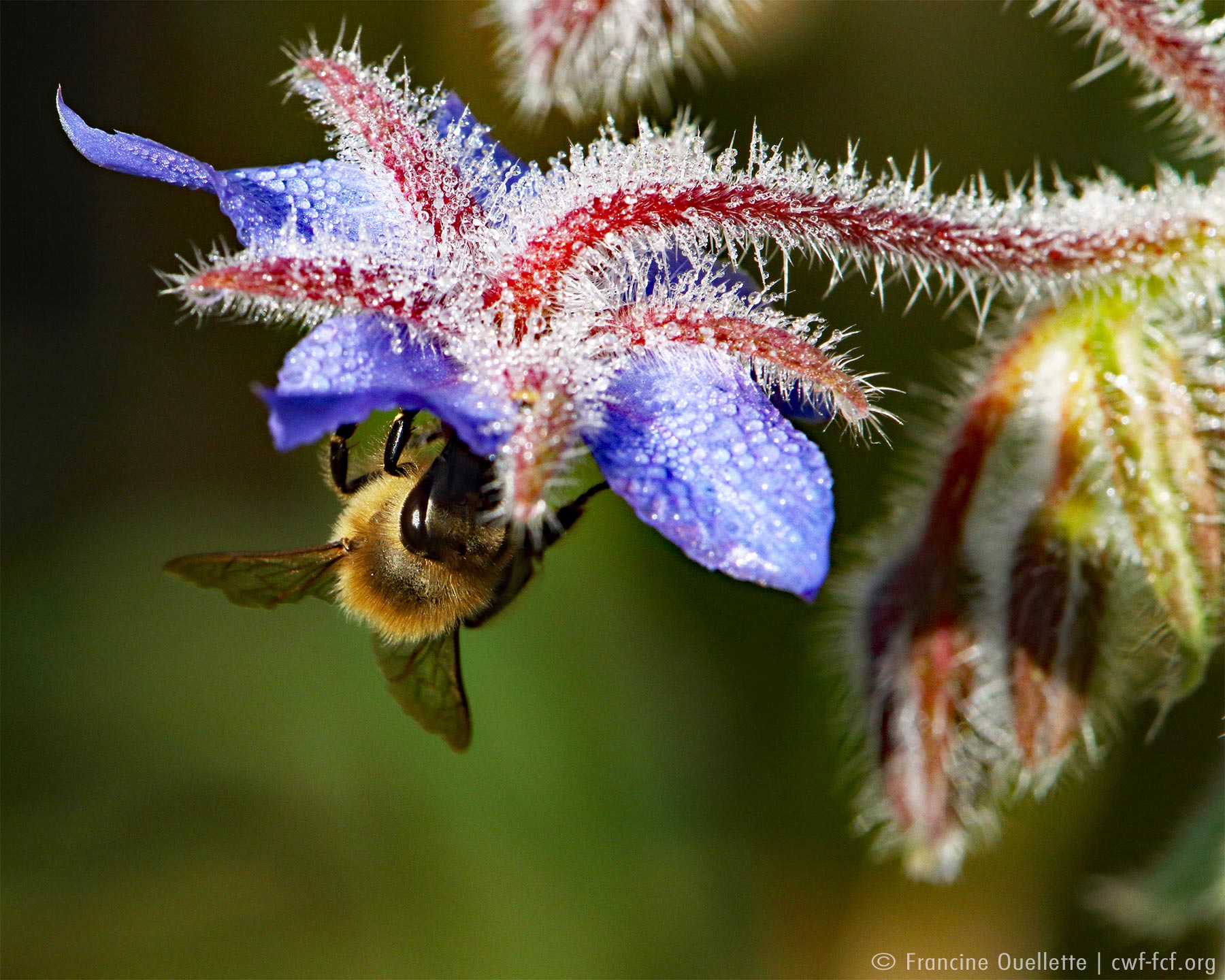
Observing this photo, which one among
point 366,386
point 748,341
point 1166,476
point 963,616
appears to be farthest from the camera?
point 963,616

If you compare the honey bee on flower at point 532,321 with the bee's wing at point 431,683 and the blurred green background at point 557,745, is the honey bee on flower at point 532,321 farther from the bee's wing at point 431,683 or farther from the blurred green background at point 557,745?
the blurred green background at point 557,745

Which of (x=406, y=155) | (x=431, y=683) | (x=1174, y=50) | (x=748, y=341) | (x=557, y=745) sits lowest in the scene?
(x=557, y=745)

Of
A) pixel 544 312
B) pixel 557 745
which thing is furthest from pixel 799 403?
pixel 557 745

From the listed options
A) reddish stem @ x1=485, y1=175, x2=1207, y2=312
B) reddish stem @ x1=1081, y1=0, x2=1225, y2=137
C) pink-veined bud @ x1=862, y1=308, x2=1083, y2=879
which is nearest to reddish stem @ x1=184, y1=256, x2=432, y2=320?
reddish stem @ x1=485, y1=175, x2=1207, y2=312

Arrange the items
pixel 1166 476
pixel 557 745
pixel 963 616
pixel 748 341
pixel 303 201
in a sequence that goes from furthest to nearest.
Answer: pixel 557 745, pixel 963 616, pixel 1166 476, pixel 303 201, pixel 748 341

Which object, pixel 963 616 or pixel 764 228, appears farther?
pixel 963 616

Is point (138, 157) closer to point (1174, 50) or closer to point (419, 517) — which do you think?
point (419, 517)

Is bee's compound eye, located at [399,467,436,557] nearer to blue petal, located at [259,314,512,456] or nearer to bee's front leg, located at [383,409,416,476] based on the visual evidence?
bee's front leg, located at [383,409,416,476]

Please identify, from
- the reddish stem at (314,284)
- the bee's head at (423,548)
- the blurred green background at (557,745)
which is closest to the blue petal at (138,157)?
the reddish stem at (314,284)

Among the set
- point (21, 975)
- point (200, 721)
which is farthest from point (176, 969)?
point (200, 721)
